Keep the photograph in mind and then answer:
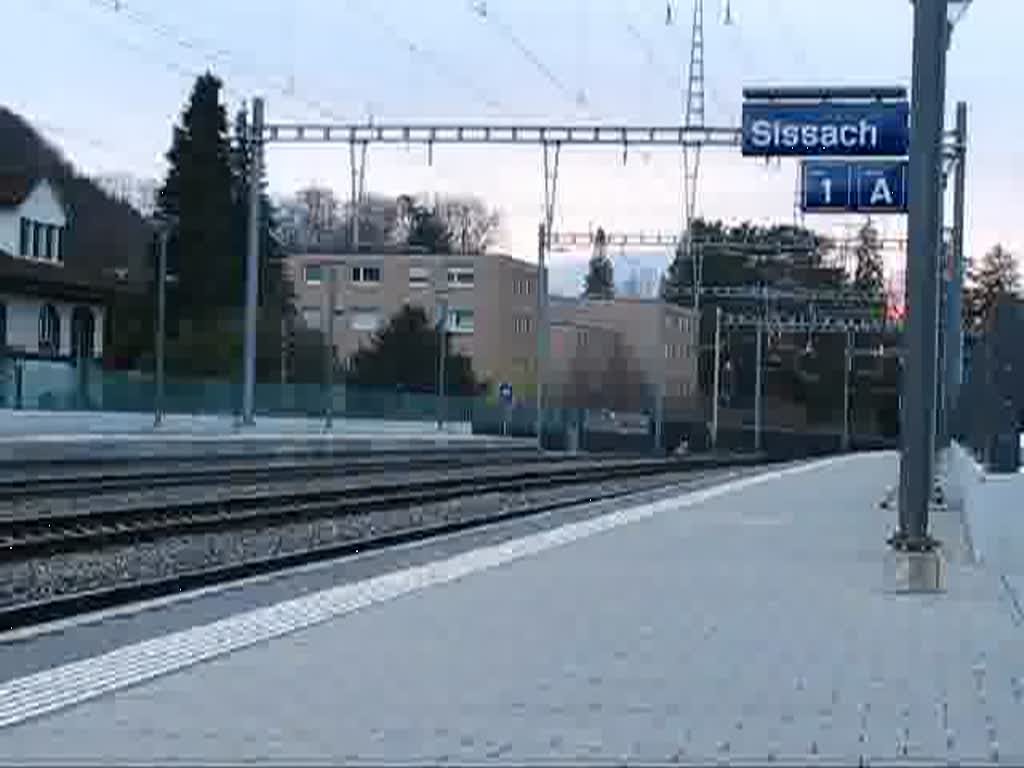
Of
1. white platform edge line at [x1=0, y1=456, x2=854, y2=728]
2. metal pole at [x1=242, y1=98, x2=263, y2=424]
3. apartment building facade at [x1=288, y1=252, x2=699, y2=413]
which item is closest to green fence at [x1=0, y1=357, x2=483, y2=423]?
metal pole at [x1=242, y1=98, x2=263, y2=424]

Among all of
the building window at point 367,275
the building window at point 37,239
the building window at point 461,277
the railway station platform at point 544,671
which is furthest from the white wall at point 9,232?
the railway station platform at point 544,671

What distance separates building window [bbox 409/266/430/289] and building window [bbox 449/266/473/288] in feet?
4.41

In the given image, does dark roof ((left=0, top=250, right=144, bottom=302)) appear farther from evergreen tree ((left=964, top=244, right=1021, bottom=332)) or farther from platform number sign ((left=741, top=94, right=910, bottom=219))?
evergreen tree ((left=964, top=244, right=1021, bottom=332))

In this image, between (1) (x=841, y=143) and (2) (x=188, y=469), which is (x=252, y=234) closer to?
(2) (x=188, y=469)

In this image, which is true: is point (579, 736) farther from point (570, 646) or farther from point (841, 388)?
point (841, 388)

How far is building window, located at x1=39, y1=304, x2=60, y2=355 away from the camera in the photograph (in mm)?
68438

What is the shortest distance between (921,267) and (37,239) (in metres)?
58.9

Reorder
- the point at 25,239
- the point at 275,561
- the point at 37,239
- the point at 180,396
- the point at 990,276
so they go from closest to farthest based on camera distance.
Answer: the point at 275,561
the point at 180,396
the point at 25,239
the point at 37,239
the point at 990,276

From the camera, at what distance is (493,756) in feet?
28.5

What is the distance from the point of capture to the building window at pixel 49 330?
68.4 metres

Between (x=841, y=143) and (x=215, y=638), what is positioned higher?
(x=841, y=143)

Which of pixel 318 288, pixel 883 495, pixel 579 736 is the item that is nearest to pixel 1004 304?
pixel 579 736

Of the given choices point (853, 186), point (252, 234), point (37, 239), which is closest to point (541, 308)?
point (37, 239)

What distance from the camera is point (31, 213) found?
71.2m
